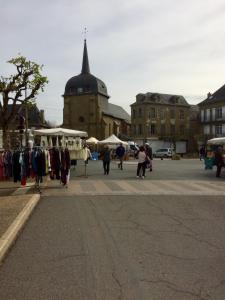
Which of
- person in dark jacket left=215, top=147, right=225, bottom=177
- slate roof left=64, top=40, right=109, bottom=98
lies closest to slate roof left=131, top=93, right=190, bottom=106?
slate roof left=64, top=40, right=109, bottom=98

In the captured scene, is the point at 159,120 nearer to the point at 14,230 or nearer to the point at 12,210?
the point at 12,210

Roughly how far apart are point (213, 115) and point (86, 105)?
27.6 meters

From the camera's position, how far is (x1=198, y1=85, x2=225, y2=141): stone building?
77.5 m

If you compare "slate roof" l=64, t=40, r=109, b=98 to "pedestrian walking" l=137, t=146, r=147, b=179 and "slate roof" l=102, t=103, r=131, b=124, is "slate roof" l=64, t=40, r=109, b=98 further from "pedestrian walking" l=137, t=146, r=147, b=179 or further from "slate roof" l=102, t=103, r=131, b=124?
"pedestrian walking" l=137, t=146, r=147, b=179

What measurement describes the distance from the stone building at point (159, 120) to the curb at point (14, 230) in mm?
77247

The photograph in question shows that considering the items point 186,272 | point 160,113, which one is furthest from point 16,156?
point 160,113

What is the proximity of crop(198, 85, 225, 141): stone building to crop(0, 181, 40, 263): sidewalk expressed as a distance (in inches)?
2534

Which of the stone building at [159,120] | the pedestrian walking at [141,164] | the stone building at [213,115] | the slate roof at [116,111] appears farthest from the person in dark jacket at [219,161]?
the slate roof at [116,111]

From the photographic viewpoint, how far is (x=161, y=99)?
92.6m

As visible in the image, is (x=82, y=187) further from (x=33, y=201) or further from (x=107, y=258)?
(x=107, y=258)

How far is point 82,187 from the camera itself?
17438mm

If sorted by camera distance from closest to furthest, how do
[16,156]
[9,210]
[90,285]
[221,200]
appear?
[90,285] < [9,210] < [221,200] < [16,156]

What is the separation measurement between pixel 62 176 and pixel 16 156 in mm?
1914

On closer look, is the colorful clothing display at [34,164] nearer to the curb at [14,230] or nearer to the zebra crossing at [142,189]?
the zebra crossing at [142,189]
